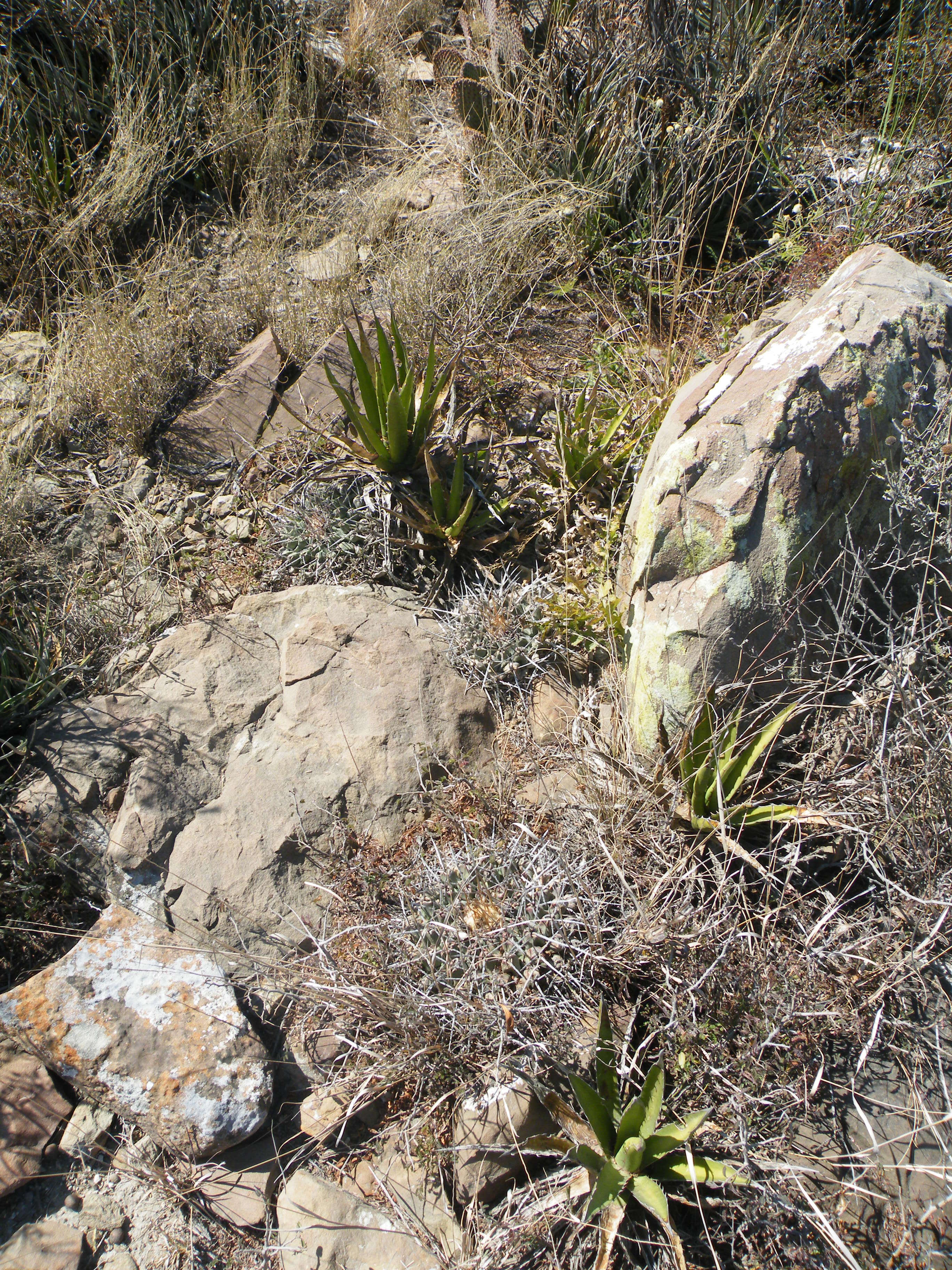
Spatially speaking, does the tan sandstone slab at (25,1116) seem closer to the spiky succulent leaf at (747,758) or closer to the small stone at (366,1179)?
the small stone at (366,1179)

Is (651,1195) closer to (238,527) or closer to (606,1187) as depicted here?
(606,1187)

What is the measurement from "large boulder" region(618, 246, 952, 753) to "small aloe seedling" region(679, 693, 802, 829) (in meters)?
0.11

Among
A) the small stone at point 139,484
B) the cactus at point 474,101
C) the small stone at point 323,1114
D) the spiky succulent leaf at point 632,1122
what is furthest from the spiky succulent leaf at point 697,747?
the cactus at point 474,101

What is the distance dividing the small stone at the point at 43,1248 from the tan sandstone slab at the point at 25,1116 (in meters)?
0.12

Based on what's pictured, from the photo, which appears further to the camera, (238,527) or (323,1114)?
(238,527)

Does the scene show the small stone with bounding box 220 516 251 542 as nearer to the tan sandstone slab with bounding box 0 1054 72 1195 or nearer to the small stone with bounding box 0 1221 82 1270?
the tan sandstone slab with bounding box 0 1054 72 1195

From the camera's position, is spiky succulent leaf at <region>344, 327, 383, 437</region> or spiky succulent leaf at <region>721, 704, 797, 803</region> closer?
spiky succulent leaf at <region>721, 704, 797, 803</region>

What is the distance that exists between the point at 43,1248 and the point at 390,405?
2.66m

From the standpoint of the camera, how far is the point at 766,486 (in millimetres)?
2332

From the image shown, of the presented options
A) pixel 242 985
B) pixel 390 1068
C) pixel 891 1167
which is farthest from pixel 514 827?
pixel 891 1167

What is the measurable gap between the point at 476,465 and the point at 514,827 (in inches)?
59.3

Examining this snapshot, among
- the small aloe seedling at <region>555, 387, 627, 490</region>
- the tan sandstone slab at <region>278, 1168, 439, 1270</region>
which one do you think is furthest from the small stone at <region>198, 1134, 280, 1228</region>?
the small aloe seedling at <region>555, 387, 627, 490</region>

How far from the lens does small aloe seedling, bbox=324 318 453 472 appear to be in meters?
2.87

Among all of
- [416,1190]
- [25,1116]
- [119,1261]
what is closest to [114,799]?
[25,1116]
